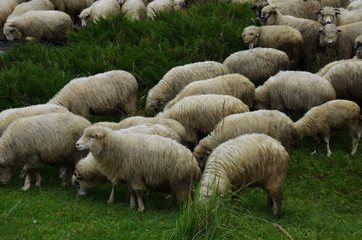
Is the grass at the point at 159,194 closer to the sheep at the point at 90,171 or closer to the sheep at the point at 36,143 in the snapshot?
the sheep at the point at 90,171

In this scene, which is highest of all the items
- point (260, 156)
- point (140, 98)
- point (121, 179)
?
point (260, 156)

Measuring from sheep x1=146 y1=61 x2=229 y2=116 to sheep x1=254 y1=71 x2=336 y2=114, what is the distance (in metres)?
1.21

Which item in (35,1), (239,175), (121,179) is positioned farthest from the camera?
(35,1)

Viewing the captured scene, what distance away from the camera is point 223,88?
29.0ft

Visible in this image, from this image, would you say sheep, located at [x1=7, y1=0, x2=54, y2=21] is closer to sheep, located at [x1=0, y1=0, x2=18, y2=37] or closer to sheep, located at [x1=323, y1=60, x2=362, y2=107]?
sheep, located at [x1=0, y1=0, x2=18, y2=37]

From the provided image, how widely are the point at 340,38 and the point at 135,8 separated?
6.75 m

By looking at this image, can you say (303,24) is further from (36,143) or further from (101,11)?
(36,143)

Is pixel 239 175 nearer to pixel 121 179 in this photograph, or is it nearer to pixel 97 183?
pixel 121 179

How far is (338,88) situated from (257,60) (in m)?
1.82

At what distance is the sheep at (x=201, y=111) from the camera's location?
7.95 metres

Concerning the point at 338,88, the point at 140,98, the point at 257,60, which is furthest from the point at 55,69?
the point at 338,88

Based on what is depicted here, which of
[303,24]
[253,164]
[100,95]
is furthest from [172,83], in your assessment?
[303,24]

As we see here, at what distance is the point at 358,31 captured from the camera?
1138 centimetres

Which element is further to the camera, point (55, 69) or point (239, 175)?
point (55, 69)
